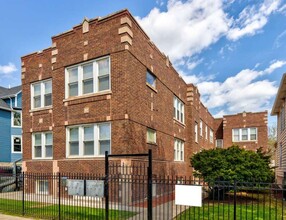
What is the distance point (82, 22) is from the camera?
14156mm

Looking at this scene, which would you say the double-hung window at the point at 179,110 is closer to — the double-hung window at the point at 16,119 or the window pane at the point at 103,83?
the window pane at the point at 103,83

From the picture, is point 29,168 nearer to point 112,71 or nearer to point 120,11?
point 112,71

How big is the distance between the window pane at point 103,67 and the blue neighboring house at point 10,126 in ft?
60.8

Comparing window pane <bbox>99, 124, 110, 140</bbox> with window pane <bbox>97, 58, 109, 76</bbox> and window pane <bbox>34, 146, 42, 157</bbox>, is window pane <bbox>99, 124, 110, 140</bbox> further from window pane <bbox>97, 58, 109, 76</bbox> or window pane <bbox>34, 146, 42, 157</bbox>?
window pane <bbox>34, 146, 42, 157</bbox>

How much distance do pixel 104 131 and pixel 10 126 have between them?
64.4 ft

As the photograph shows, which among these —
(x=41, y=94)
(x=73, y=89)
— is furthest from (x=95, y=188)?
(x=41, y=94)

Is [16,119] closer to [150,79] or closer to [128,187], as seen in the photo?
[150,79]

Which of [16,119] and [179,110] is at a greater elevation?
[179,110]

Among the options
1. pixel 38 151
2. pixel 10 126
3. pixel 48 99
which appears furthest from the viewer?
pixel 10 126

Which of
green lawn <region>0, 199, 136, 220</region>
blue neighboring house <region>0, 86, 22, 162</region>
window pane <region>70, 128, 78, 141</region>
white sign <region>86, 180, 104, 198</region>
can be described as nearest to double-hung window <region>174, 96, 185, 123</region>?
window pane <region>70, 128, 78, 141</region>

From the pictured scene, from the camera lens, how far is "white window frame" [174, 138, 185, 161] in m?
20.1

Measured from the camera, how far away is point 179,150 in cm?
2127

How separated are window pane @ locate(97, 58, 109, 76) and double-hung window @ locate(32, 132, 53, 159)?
539cm

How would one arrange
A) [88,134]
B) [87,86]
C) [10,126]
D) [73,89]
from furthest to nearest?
[10,126], [73,89], [87,86], [88,134]
